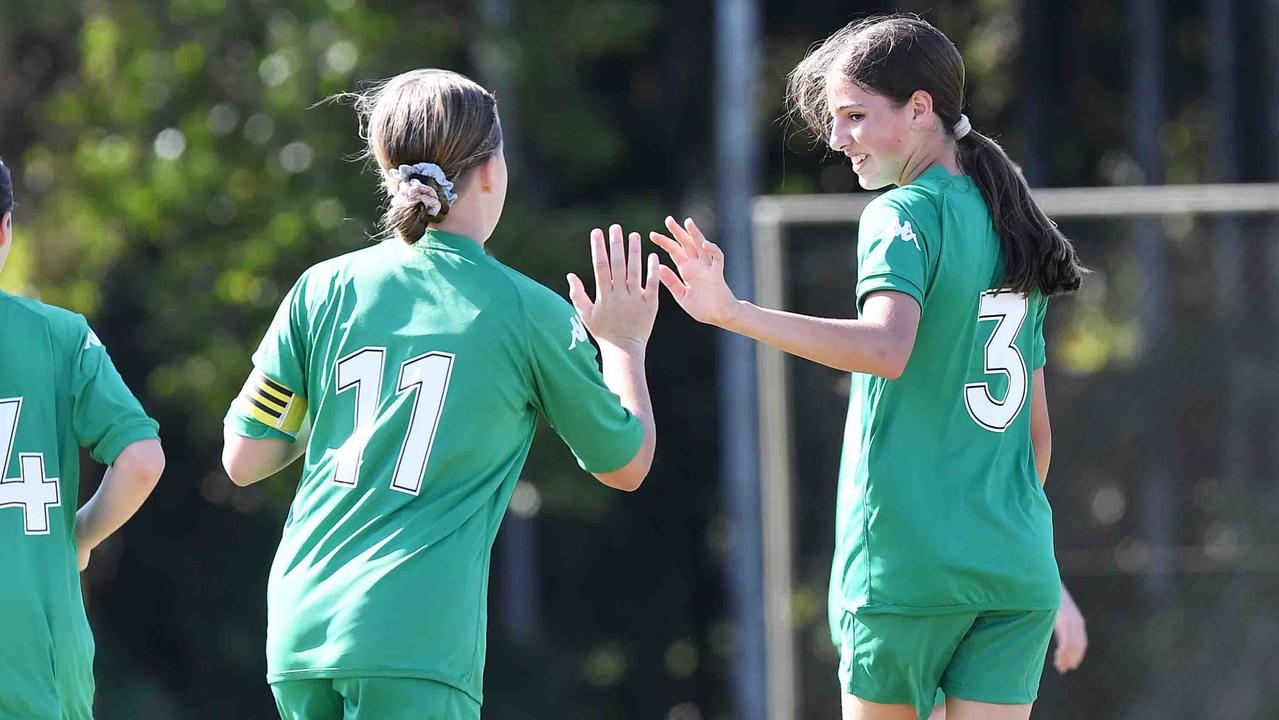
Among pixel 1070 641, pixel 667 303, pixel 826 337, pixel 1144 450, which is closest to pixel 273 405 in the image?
pixel 826 337

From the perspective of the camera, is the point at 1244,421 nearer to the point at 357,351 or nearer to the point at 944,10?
the point at 357,351

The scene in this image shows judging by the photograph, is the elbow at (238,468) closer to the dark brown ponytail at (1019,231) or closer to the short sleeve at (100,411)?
Result: the short sleeve at (100,411)

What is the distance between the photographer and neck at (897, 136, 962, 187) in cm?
288

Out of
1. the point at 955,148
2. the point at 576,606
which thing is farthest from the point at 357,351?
the point at 576,606

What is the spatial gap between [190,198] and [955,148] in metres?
7.41

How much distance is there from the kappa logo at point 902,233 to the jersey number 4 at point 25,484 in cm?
142

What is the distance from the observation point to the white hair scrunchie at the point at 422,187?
8.30 feet

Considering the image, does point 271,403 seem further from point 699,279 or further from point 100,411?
point 699,279

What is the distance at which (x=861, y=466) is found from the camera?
2840mm

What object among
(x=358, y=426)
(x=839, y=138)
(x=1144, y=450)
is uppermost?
(x=839, y=138)

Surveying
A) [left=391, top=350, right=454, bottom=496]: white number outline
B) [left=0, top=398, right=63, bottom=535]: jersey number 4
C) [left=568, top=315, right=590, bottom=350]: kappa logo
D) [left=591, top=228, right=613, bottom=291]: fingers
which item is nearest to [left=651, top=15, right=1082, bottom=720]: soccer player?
[left=591, top=228, right=613, bottom=291]: fingers

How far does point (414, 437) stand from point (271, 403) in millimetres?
306

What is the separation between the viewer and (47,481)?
2.71m

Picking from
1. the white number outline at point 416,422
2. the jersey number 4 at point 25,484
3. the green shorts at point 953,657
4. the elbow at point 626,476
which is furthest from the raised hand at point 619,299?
the jersey number 4 at point 25,484
